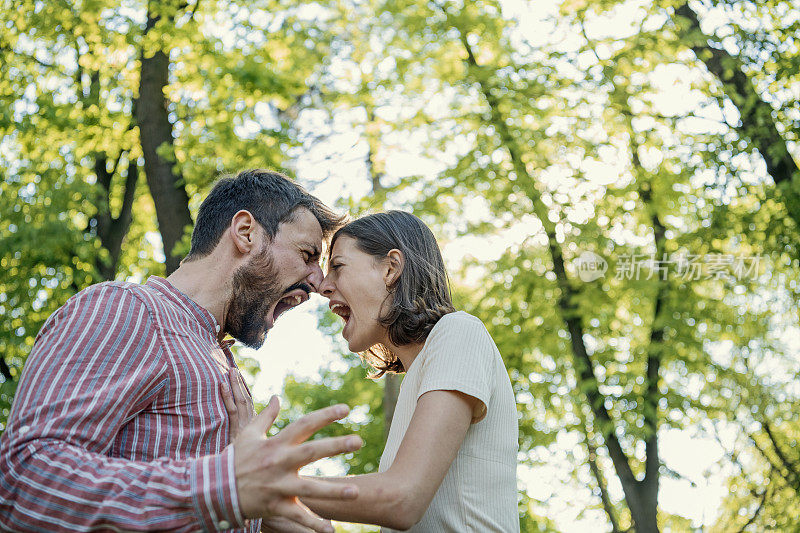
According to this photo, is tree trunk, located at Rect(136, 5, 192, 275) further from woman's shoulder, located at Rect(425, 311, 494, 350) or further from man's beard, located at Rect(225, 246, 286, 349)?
woman's shoulder, located at Rect(425, 311, 494, 350)

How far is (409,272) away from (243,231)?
65 cm

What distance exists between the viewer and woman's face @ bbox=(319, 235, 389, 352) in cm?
300

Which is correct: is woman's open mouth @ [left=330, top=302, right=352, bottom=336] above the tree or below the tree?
below

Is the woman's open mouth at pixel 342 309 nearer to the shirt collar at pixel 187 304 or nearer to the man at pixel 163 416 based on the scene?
the man at pixel 163 416

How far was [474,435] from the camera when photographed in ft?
8.21

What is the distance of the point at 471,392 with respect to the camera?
231 centimetres

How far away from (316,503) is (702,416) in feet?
28.3

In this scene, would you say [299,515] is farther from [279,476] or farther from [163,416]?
[163,416]

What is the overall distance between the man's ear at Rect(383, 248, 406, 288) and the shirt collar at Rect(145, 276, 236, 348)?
721 millimetres

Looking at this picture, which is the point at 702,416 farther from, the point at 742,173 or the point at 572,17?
the point at 572,17

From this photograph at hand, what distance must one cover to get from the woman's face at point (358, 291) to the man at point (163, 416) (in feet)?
0.93

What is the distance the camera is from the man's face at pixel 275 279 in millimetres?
2721

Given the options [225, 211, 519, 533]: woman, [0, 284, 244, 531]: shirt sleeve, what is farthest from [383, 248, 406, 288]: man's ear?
[0, 284, 244, 531]: shirt sleeve

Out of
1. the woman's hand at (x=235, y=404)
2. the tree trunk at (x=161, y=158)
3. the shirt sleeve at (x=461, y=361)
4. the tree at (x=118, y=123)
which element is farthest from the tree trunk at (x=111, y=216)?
the shirt sleeve at (x=461, y=361)
